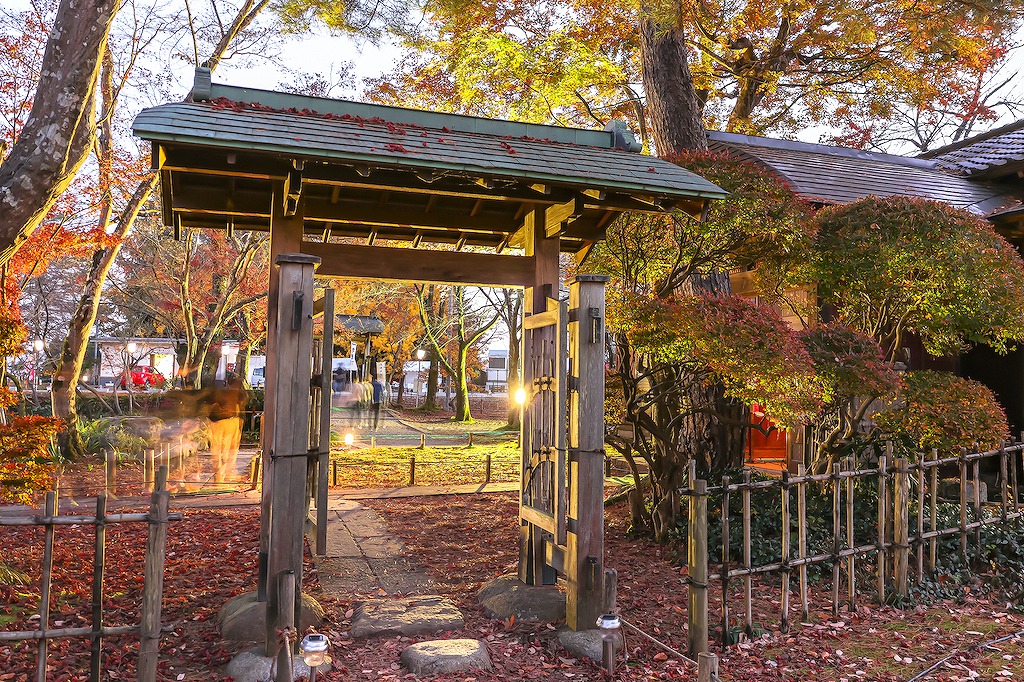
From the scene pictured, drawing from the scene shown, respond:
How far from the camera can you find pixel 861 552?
636 centimetres

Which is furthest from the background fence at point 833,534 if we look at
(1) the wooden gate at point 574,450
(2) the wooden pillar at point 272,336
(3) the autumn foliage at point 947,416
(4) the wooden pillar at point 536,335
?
(2) the wooden pillar at point 272,336

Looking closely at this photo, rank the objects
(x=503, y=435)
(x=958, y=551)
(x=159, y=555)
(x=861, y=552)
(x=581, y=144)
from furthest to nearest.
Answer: (x=503, y=435)
(x=958, y=551)
(x=581, y=144)
(x=861, y=552)
(x=159, y=555)

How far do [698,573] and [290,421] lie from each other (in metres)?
3.23

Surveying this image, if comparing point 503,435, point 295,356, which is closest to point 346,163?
point 295,356

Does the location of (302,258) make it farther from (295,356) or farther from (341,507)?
(341,507)

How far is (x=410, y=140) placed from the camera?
229 inches

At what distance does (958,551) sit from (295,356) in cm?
719

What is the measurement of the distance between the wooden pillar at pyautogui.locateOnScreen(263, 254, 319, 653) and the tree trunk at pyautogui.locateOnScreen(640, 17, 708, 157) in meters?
7.01

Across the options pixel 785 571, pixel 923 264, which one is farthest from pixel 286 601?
pixel 923 264

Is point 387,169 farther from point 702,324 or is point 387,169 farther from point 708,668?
point 708,668

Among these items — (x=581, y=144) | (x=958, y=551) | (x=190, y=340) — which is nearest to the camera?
(x=581, y=144)

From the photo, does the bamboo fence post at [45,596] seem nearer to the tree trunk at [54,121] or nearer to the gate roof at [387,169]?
the gate roof at [387,169]

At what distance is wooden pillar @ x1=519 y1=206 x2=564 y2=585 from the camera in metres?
6.46

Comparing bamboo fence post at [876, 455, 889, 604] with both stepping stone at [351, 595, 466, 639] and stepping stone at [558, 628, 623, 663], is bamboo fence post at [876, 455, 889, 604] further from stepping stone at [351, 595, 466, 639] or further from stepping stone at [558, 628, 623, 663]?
stepping stone at [351, 595, 466, 639]
